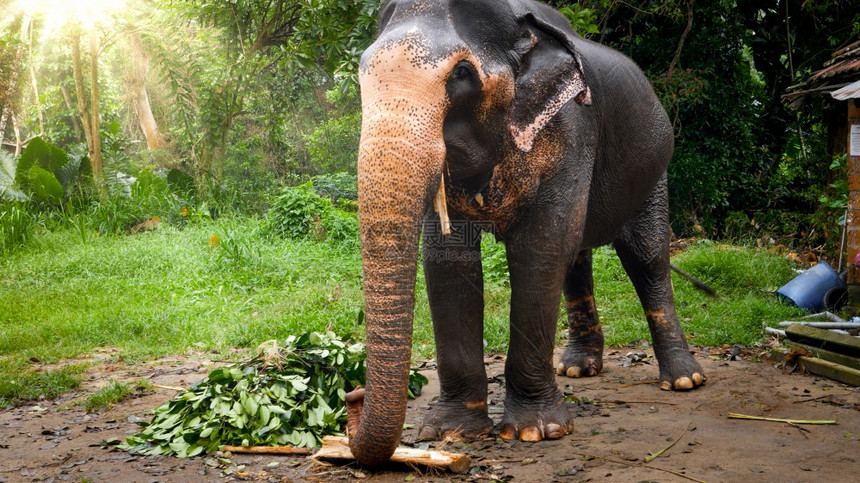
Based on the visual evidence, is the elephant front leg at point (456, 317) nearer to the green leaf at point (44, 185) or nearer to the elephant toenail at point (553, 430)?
the elephant toenail at point (553, 430)

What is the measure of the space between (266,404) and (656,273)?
9.20 feet

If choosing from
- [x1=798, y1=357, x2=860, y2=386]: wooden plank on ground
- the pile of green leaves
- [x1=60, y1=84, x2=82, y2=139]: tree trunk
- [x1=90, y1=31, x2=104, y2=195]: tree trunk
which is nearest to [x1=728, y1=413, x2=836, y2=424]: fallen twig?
[x1=798, y1=357, x2=860, y2=386]: wooden plank on ground

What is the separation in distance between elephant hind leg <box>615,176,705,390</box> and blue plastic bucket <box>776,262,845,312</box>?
332 centimetres

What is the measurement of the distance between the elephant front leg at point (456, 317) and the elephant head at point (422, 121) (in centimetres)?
46

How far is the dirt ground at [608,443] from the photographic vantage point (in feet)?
12.2

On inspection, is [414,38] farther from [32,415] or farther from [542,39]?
[32,415]

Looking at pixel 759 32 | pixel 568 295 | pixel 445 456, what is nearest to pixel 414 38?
pixel 445 456

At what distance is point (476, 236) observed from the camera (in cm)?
436

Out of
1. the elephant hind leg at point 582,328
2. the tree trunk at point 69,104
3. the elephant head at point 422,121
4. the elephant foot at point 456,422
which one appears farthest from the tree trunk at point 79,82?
the elephant head at point 422,121

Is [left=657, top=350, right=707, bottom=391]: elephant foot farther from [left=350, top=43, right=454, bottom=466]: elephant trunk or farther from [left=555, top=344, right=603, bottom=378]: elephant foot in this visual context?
[left=350, top=43, right=454, bottom=466]: elephant trunk

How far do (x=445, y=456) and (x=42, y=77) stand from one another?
23098 mm

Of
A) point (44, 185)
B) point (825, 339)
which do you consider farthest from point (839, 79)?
point (44, 185)

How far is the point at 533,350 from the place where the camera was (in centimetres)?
423

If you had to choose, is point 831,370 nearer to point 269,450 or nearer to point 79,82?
point 269,450
